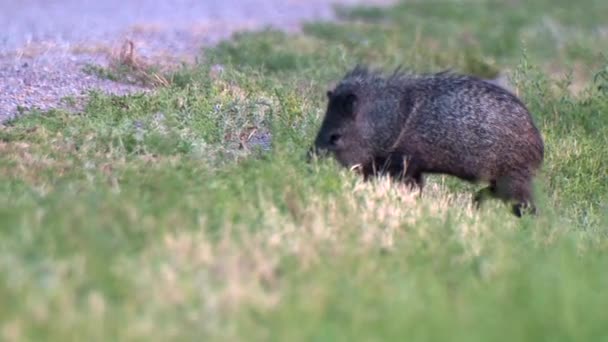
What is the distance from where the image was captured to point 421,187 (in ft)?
28.0

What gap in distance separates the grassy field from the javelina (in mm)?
277

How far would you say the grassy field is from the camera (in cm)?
497

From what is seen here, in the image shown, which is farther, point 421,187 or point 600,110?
point 600,110

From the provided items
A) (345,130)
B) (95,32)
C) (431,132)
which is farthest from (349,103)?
(95,32)

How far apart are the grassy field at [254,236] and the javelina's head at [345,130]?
293 mm

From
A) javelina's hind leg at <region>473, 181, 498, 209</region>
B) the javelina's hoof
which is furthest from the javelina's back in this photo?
the javelina's hoof

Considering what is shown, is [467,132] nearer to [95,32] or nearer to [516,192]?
[516,192]

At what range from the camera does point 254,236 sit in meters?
5.99

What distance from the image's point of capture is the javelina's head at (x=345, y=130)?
332 inches

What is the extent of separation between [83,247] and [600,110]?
22.3 ft

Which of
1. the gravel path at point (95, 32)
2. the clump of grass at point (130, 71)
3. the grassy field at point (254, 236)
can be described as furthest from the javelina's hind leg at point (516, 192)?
the gravel path at point (95, 32)

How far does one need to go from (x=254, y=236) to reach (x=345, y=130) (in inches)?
102

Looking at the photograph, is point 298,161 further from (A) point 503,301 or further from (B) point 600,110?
(B) point 600,110

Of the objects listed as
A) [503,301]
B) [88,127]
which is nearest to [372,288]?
[503,301]
